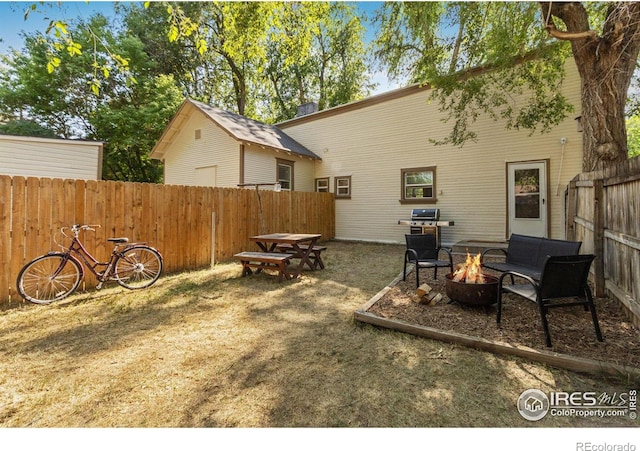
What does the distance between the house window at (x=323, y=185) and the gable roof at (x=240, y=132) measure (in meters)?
0.98

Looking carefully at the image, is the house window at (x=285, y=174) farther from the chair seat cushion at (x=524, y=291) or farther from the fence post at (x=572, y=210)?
the chair seat cushion at (x=524, y=291)

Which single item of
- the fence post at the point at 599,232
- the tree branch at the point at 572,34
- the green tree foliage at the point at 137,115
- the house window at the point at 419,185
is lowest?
the fence post at the point at 599,232

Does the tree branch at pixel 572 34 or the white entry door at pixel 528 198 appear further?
the white entry door at pixel 528 198

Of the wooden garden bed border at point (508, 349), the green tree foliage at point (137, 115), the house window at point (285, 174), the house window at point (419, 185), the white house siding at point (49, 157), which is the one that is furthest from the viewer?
the green tree foliage at point (137, 115)

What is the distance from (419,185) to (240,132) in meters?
6.82

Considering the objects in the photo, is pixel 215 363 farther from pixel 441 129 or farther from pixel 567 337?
pixel 441 129

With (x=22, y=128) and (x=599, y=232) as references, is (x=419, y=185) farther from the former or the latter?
(x=22, y=128)

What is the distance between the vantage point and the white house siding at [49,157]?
864 centimetres

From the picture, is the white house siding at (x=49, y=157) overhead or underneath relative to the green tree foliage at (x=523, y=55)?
underneath

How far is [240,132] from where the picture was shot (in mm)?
10625

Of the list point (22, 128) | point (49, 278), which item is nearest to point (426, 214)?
Result: point (49, 278)

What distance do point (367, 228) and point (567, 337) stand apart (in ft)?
28.9

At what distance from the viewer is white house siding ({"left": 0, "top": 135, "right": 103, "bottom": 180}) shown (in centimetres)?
864

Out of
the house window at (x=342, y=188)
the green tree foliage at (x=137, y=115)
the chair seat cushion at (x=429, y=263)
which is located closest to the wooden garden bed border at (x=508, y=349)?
the chair seat cushion at (x=429, y=263)
